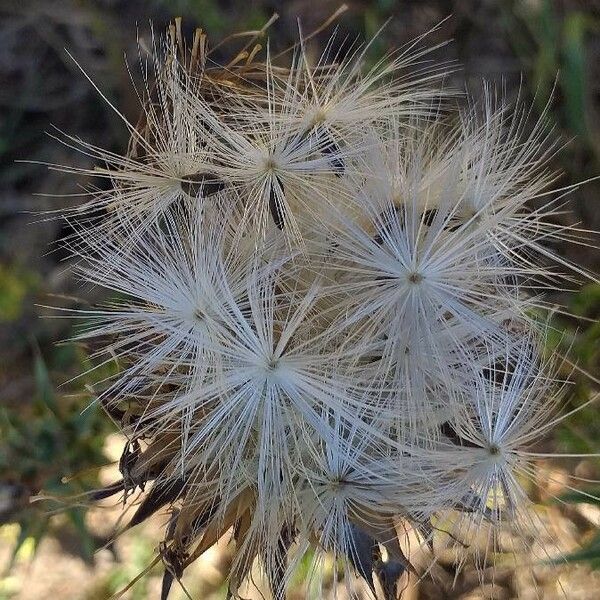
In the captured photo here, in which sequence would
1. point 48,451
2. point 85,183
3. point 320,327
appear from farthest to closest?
point 85,183 → point 48,451 → point 320,327

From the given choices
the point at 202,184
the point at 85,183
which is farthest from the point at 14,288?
the point at 202,184

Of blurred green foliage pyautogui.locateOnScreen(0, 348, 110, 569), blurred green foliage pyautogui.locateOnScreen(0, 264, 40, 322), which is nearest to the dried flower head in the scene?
blurred green foliage pyautogui.locateOnScreen(0, 348, 110, 569)

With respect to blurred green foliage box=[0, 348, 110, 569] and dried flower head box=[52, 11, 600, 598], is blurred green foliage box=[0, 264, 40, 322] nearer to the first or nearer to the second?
blurred green foliage box=[0, 348, 110, 569]

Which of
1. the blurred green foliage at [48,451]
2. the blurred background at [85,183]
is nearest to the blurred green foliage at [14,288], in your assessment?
the blurred background at [85,183]

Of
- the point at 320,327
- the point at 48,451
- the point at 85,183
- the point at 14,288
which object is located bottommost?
the point at 48,451

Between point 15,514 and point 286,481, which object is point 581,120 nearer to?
point 286,481

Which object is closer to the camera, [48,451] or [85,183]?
[48,451]

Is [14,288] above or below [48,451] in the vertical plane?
above

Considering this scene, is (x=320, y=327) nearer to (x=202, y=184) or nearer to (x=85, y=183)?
(x=202, y=184)
